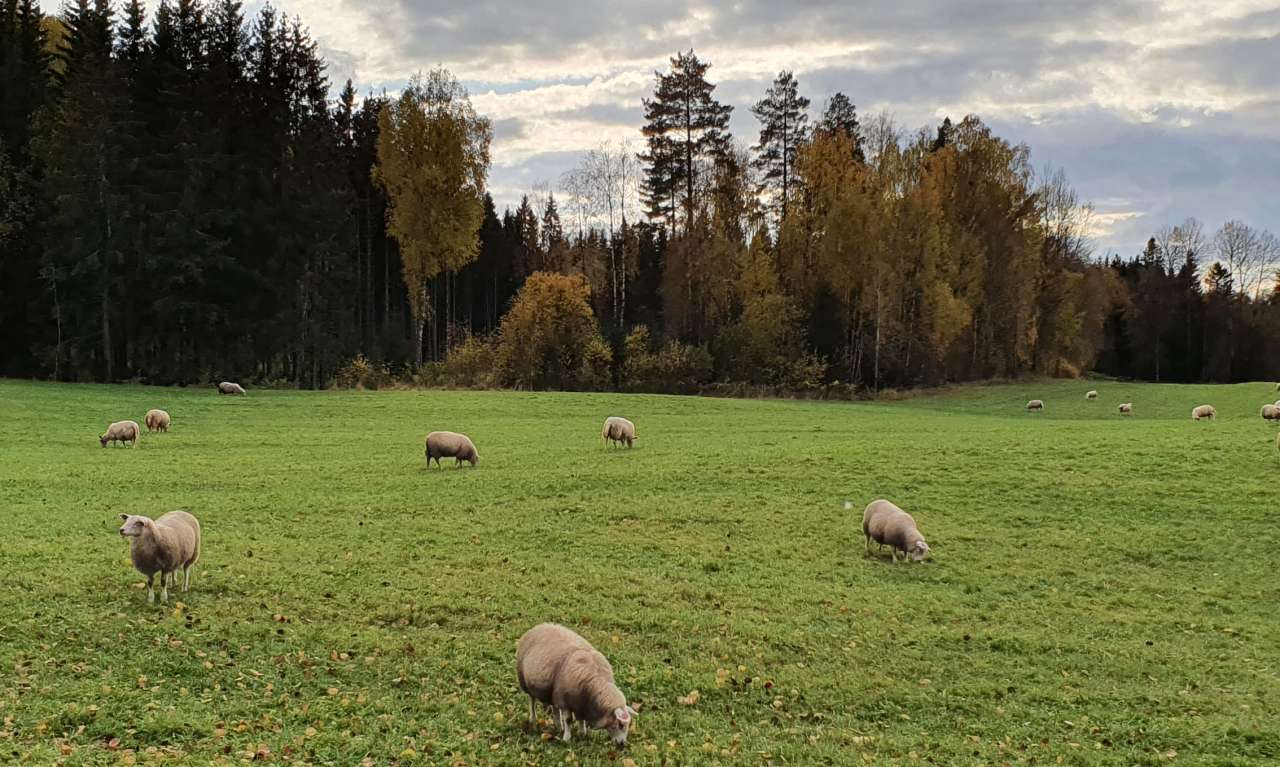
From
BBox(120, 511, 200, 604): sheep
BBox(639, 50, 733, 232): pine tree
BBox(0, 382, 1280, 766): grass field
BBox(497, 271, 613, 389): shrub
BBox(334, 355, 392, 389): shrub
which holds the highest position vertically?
BBox(639, 50, 733, 232): pine tree

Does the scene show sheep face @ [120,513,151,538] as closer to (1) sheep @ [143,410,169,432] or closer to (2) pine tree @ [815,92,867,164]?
(1) sheep @ [143,410,169,432]

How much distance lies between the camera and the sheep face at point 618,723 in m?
7.73

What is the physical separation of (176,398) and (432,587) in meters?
34.4

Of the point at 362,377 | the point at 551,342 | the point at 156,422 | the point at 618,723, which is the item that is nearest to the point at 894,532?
the point at 618,723

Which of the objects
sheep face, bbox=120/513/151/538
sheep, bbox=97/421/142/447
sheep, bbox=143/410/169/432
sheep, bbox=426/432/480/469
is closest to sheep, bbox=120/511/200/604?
sheep face, bbox=120/513/151/538

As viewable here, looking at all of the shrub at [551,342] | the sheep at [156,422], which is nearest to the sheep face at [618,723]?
the sheep at [156,422]

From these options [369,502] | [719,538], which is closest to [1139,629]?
[719,538]

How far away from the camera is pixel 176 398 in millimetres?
40781

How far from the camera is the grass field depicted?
8617 millimetres

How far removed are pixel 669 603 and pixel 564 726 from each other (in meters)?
5.08

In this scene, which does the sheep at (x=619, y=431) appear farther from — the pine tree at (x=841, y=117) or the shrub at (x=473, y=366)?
the pine tree at (x=841, y=117)

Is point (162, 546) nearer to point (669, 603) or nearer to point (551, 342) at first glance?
point (669, 603)

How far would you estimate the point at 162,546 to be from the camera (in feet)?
37.4

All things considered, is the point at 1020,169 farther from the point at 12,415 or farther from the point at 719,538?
the point at 12,415
